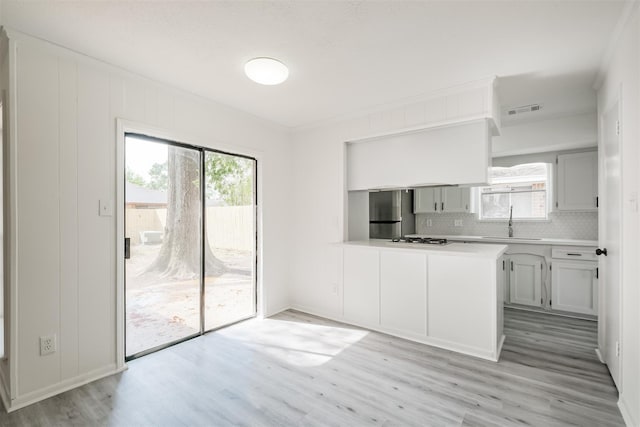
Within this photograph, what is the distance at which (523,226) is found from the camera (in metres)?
4.50

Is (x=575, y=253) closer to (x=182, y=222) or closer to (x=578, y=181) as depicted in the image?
(x=578, y=181)

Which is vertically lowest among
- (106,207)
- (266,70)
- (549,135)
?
(106,207)

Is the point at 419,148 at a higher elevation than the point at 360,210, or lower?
higher

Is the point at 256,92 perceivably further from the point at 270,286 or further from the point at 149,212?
the point at 270,286

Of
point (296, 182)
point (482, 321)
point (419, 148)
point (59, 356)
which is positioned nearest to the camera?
point (59, 356)

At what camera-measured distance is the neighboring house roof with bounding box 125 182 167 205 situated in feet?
8.86

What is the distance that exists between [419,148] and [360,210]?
118cm

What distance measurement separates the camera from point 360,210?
4.09m

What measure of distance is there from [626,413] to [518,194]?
3338 mm

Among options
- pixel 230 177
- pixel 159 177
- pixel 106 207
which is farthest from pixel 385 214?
pixel 106 207

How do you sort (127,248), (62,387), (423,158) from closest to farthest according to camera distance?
(62,387), (127,248), (423,158)

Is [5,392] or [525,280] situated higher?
[525,280]

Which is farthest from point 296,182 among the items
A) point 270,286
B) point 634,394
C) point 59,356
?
point 634,394

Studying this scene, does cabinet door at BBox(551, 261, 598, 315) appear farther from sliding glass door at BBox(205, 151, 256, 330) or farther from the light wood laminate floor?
sliding glass door at BBox(205, 151, 256, 330)
